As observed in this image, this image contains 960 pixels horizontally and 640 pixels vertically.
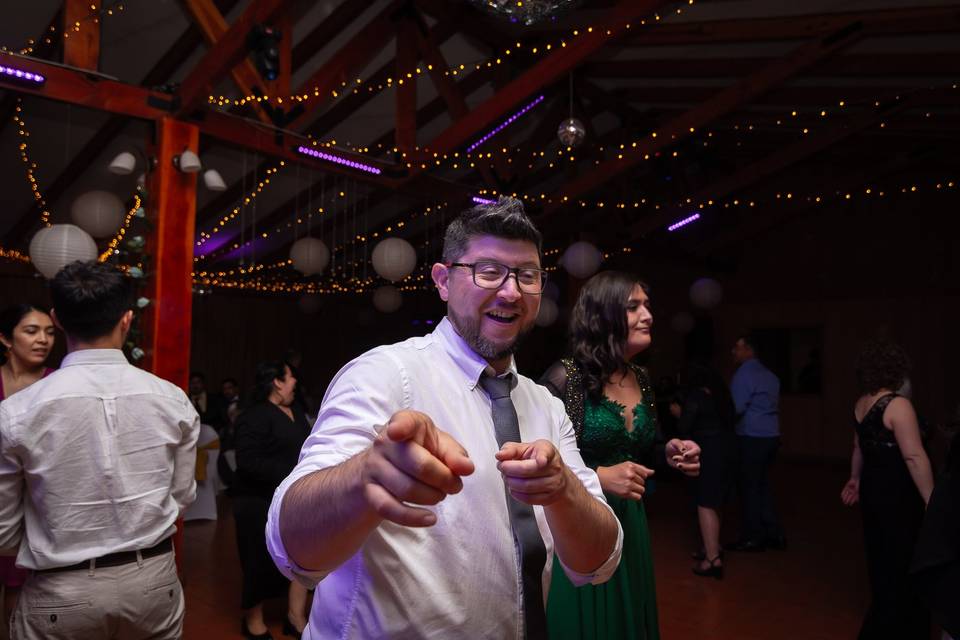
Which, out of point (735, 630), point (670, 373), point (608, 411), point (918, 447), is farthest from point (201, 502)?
point (670, 373)

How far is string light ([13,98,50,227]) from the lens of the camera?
5885mm

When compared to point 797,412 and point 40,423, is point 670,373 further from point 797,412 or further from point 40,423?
point 40,423

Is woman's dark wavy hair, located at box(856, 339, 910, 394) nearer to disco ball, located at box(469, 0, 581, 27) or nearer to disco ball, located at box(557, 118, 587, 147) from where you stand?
disco ball, located at box(469, 0, 581, 27)

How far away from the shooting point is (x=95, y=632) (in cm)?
160

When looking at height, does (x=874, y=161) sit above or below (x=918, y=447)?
above

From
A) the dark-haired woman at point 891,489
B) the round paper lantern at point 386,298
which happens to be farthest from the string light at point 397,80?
the dark-haired woman at point 891,489

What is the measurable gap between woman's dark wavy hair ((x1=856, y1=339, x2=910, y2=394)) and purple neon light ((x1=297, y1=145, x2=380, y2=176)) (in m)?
3.94

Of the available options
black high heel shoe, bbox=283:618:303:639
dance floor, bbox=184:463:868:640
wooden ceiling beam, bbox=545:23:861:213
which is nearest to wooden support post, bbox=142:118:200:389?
dance floor, bbox=184:463:868:640

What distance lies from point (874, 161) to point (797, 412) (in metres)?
3.99

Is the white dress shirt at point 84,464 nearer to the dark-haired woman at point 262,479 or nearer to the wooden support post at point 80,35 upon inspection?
the dark-haired woman at point 262,479

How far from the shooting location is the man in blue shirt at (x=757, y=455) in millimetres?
5336

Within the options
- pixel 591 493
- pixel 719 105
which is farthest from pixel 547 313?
pixel 591 493

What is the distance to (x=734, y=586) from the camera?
4.41m

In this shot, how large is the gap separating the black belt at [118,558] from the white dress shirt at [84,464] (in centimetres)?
2
